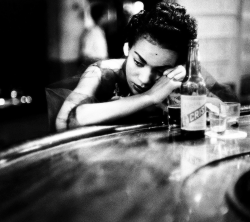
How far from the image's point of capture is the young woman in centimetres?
125

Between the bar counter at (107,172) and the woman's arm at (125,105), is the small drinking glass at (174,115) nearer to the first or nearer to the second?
the bar counter at (107,172)

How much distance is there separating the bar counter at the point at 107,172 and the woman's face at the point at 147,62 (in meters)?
0.41

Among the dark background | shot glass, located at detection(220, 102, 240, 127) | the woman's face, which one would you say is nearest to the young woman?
the woman's face

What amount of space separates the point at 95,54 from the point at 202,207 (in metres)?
2.27

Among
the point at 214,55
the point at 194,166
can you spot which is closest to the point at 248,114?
the point at 194,166

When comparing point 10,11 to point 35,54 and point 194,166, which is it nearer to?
point 35,54

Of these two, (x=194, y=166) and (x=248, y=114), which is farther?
(x=248, y=114)

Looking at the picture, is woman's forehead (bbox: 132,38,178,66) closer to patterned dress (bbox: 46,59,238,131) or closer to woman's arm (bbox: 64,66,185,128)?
woman's arm (bbox: 64,66,185,128)

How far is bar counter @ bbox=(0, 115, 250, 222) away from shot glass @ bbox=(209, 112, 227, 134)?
2.0 inches

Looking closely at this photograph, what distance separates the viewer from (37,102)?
152 inches

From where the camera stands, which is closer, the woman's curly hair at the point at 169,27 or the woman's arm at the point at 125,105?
the woman's arm at the point at 125,105

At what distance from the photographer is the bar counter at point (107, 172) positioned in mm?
463

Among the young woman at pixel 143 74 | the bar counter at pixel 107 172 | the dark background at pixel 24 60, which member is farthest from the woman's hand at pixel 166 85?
the dark background at pixel 24 60

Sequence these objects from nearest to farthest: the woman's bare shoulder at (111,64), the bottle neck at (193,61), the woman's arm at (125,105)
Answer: the bottle neck at (193,61) < the woman's arm at (125,105) < the woman's bare shoulder at (111,64)
